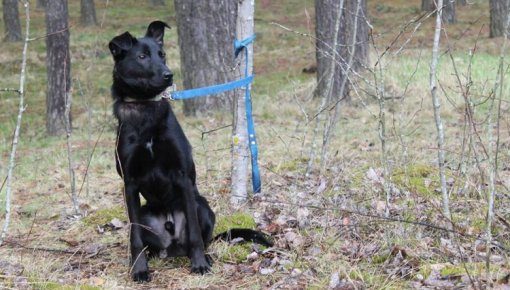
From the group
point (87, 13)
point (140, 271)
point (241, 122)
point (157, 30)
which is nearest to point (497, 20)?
point (241, 122)

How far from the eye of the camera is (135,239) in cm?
475

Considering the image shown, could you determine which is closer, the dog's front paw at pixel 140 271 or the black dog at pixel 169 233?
the dog's front paw at pixel 140 271

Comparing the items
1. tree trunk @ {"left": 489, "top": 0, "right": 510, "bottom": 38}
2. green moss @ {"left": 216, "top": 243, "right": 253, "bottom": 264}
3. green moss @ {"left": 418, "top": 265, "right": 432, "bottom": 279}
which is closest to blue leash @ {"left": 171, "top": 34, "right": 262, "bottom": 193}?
green moss @ {"left": 216, "top": 243, "right": 253, "bottom": 264}

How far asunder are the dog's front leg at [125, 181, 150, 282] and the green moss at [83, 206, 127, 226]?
129 centimetres

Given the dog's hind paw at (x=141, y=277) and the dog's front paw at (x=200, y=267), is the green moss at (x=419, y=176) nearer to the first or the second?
the dog's front paw at (x=200, y=267)

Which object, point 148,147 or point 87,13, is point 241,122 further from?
point 87,13

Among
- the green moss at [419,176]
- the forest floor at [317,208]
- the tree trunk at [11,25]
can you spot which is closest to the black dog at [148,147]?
the forest floor at [317,208]

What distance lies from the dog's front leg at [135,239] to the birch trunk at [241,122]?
1.37 m

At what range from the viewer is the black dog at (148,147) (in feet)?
15.2

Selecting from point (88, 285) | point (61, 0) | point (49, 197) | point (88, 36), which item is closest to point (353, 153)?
point (49, 197)

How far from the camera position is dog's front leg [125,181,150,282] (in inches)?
182

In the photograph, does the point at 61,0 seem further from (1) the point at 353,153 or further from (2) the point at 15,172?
(1) the point at 353,153

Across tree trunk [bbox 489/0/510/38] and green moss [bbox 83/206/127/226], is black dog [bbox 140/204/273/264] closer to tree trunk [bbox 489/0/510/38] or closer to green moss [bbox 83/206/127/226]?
green moss [bbox 83/206/127/226]

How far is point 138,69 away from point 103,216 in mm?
1887
